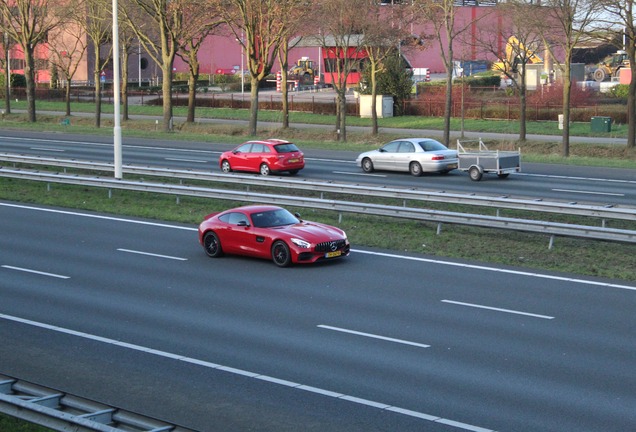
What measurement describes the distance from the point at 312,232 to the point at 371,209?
4.57 m

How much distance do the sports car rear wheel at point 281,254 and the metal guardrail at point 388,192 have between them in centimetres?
679

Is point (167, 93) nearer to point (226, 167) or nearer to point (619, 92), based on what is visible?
point (226, 167)

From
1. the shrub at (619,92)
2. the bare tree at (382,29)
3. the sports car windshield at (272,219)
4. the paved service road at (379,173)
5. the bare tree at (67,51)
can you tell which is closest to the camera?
the sports car windshield at (272,219)

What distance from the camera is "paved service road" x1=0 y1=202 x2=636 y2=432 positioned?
1067cm

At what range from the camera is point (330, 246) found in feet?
62.7

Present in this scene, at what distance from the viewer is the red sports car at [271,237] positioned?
744 inches

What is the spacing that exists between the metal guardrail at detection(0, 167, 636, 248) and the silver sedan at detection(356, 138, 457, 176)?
32.4 ft

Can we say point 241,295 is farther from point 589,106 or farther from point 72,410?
point 589,106

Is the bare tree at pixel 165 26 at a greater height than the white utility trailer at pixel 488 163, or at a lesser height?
greater

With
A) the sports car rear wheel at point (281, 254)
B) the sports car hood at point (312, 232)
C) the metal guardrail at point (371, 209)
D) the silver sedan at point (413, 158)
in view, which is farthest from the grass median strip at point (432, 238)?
the silver sedan at point (413, 158)

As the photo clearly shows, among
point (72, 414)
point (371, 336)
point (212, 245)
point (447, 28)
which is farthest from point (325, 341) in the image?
point (447, 28)

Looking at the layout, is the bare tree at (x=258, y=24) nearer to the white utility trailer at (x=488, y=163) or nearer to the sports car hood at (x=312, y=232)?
the white utility trailer at (x=488, y=163)

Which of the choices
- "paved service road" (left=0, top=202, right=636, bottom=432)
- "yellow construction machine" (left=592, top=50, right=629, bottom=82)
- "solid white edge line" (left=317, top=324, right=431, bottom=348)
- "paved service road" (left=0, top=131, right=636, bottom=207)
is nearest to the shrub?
"yellow construction machine" (left=592, top=50, right=629, bottom=82)

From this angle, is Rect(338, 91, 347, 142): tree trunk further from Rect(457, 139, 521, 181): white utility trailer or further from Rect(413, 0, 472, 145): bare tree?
Rect(457, 139, 521, 181): white utility trailer
